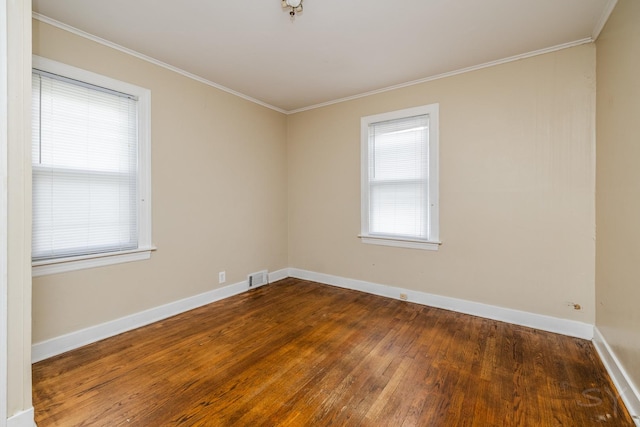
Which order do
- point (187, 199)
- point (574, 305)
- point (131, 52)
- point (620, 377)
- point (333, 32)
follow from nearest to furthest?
point (620, 377)
point (333, 32)
point (574, 305)
point (131, 52)
point (187, 199)

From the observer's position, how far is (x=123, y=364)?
212 centimetres

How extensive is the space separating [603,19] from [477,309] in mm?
2655

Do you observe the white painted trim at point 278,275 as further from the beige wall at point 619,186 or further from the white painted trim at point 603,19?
the white painted trim at point 603,19

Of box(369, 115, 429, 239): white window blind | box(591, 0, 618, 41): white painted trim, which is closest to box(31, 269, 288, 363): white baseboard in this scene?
box(369, 115, 429, 239): white window blind

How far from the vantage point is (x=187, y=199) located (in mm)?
3119

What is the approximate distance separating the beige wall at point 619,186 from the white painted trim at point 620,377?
44 mm

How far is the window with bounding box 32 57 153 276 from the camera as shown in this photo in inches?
86.0

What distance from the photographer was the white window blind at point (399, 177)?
3.29 metres

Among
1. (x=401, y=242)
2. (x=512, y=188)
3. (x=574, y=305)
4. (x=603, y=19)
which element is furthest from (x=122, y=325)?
(x=603, y=19)

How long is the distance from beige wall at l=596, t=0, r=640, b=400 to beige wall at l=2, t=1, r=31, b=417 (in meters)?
3.33

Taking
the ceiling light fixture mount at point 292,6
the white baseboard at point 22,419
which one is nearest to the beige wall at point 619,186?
the ceiling light fixture mount at point 292,6

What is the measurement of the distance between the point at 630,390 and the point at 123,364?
333 centimetres

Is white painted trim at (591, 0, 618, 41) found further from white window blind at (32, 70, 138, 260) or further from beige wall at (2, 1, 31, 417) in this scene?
white window blind at (32, 70, 138, 260)

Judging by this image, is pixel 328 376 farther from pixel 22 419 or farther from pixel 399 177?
pixel 399 177
